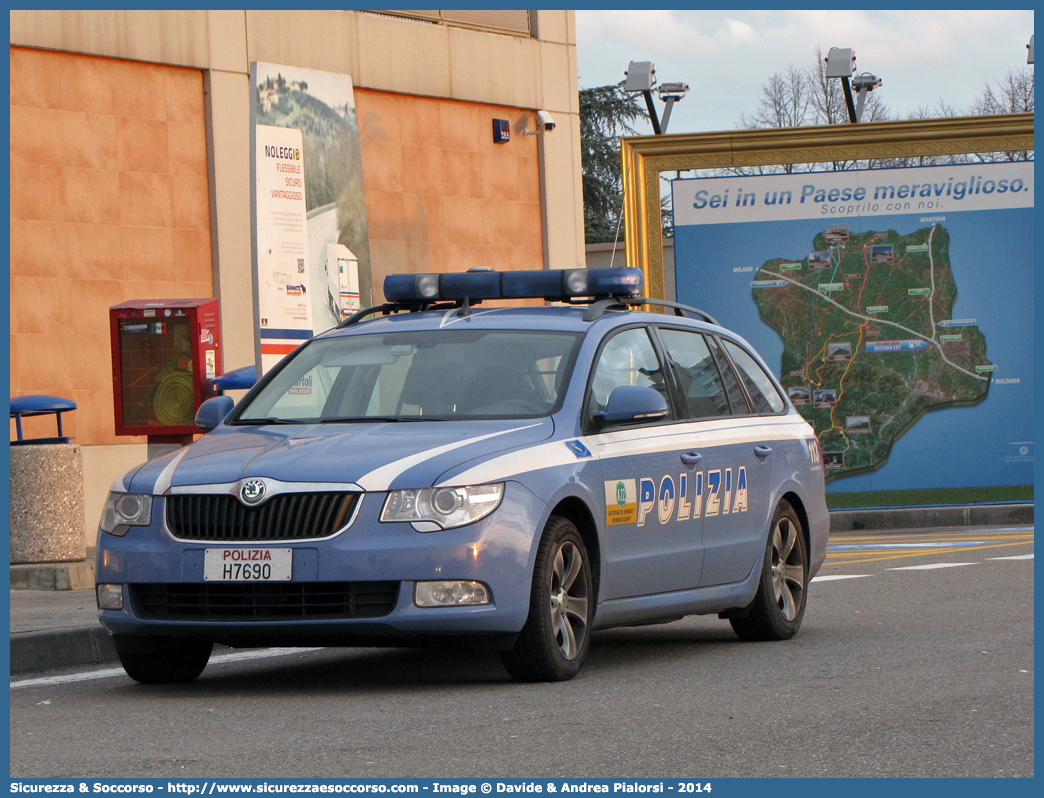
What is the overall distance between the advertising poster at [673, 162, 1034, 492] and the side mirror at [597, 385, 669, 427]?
14.7 meters

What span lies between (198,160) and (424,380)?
12.1 meters

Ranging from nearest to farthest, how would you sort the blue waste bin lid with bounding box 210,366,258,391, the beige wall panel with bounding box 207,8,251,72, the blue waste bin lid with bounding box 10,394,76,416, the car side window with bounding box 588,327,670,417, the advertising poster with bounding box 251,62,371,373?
the car side window with bounding box 588,327,670,417 → the blue waste bin lid with bounding box 210,366,258,391 → the blue waste bin lid with bounding box 10,394,76,416 → the advertising poster with bounding box 251,62,371,373 → the beige wall panel with bounding box 207,8,251,72

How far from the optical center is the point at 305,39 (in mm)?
20844

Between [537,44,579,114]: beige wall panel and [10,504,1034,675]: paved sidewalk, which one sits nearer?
[10,504,1034,675]: paved sidewalk

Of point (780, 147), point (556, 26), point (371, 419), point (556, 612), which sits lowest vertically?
point (556, 612)

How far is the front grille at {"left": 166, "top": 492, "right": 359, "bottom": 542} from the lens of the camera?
7.09m

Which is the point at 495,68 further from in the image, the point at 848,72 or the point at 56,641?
the point at 56,641

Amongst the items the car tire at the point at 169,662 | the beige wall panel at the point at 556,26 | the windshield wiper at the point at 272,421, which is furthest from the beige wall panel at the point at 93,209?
the car tire at the point at 169,662

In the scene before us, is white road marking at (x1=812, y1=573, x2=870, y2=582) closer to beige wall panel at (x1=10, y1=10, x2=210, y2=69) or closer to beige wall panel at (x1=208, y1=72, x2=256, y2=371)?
beige wall panel at (x1=208, y1=72, x2=256, y2=371)

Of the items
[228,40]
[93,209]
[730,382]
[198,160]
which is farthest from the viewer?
[228,40]

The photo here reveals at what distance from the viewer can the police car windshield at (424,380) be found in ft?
26.3

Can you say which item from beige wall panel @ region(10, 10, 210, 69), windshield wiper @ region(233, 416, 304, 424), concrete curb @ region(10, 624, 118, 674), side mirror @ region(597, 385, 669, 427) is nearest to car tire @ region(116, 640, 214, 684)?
concrete curb @ region(10, 624, 118, 674)

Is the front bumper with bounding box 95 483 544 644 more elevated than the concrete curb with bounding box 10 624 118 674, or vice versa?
the front bumper with bounding box 95 483 544 644

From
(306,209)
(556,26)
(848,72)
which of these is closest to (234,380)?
(306,209)
